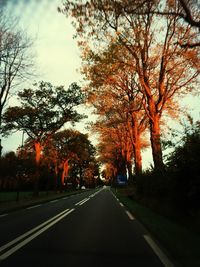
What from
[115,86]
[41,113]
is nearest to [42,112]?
[41,113]

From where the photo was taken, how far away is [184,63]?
78.6ft

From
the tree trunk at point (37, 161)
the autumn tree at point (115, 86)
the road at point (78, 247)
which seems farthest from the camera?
the tree trunk at point (37, 161)

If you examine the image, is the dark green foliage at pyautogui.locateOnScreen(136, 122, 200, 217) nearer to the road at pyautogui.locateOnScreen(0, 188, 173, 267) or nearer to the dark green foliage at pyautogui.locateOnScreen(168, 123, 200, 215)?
the dark green foliage at pyautogui.locateOnScreen(168, 123, 200, 215)

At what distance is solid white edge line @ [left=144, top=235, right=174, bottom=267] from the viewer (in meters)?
7.19

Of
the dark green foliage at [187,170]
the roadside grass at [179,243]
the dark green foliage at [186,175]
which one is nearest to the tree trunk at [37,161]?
the dark green foliage at [186,175]

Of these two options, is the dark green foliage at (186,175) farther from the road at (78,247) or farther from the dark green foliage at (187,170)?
the road at (78,247)

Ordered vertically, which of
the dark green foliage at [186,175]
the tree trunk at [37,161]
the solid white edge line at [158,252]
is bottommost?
the solid white edge line at [158,252]

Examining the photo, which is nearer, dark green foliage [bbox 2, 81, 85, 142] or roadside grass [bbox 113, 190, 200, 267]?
roadside grass [bbox 113, 190, 200, 267]

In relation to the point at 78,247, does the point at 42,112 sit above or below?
above

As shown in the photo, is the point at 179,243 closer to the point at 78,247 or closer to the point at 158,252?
the point at 158,252

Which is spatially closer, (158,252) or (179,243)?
(158,252)

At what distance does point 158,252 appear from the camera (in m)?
8.45

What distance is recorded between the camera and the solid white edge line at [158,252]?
23.6 ft

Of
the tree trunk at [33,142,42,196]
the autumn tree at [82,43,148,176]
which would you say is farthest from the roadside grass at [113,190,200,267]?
the tree trunk at [33,142,42,196]
